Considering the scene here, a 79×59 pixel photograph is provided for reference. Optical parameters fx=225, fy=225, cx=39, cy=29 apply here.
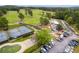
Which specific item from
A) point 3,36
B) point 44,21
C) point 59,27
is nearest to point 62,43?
point 59,27

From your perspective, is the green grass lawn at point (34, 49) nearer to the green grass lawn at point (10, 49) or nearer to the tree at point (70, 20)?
the green grass lawn at point (10, 49)

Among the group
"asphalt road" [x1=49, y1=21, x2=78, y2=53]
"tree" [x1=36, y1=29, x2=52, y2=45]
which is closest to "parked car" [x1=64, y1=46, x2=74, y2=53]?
"asphalt road" [x1=49, y1=21, x2=78, y2=53]

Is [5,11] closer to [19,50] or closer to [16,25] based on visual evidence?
[16,25]

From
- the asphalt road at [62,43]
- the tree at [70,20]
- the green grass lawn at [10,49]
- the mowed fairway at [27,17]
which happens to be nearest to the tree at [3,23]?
the mowed fairway at [27,17]

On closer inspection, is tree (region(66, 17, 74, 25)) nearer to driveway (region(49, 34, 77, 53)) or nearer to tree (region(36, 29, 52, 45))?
driveway (region(49, 34, 77, 53))

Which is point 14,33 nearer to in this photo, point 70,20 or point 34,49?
point 34,49
